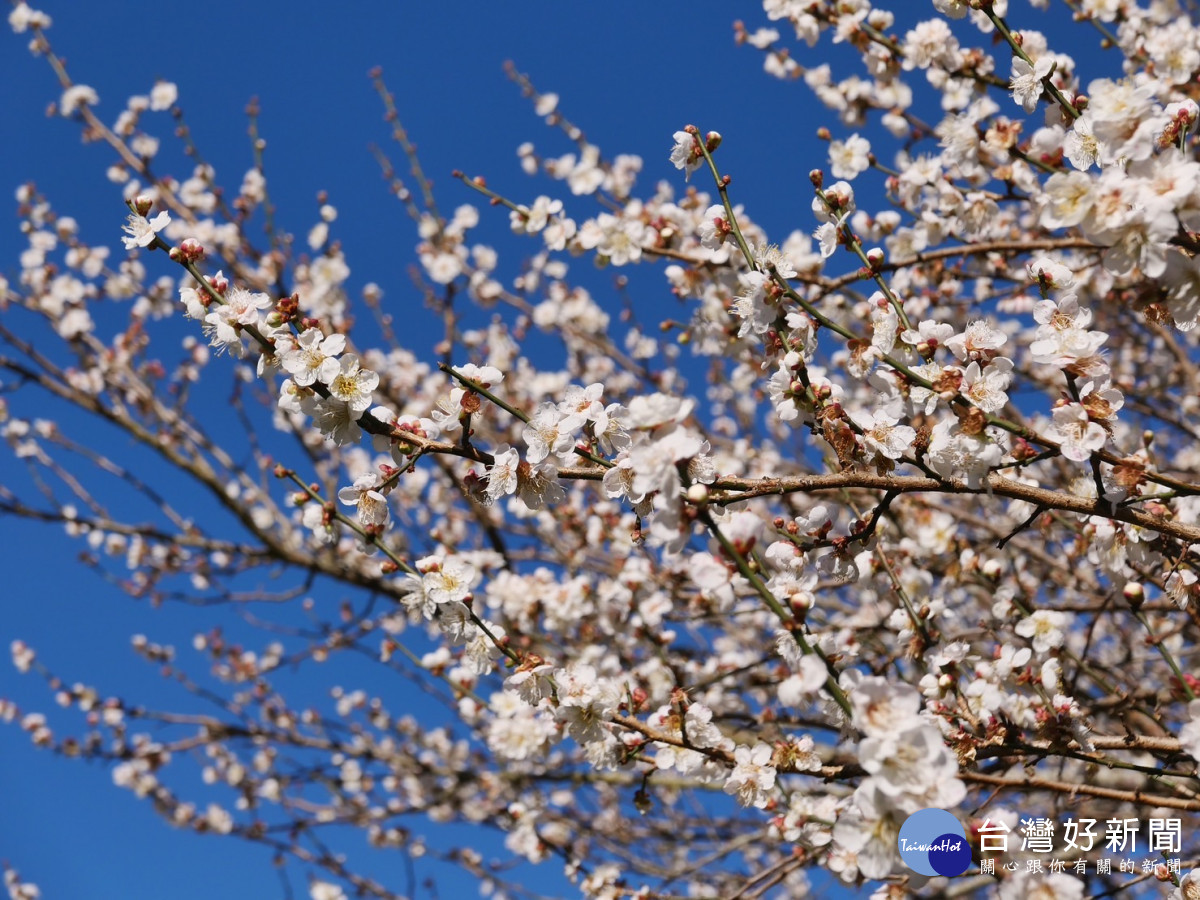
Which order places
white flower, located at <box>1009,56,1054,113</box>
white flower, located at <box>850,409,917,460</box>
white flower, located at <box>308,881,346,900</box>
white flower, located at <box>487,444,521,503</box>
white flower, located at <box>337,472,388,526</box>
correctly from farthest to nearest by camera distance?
1. white flower, located at <box>308,881,346,900</box>
2. white flower, located at <box>1009,56,1054,113</box>
3. white flower, located at <box>337,472,388,526</box>
4. white flower, located at <box>487,444,521,503</box>
5. white flower, located at <box>850,409,917,460</box>

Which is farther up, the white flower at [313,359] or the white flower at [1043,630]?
the white flower at [313,359]

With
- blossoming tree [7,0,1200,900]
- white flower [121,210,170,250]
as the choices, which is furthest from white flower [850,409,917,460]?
white flower [121,210,170,250]

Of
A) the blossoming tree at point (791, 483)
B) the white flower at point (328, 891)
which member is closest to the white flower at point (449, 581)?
the blossoming tree at point (791, 483)

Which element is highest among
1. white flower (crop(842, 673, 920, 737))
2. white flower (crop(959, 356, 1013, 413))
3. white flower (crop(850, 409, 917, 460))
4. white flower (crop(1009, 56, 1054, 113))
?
white flower (crop(1009, 56, 1054, 113))

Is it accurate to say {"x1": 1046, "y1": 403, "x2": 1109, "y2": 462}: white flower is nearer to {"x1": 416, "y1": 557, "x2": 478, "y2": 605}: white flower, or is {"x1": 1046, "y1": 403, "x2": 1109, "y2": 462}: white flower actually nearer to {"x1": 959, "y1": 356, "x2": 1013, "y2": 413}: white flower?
{"x1": 959, "y1": 356, "x2": 1013, "y2": 413}: white flower

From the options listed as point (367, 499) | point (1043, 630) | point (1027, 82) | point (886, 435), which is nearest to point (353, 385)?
point (367, 499)

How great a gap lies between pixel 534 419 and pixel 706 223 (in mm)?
938

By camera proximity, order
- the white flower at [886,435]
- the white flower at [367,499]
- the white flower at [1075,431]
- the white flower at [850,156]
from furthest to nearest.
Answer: the white flower at [850,156] < the white flower at [367,499] < the white flower at [886,435] < the white flower at [1075,431]

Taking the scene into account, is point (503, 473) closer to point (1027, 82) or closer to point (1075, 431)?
point (1075, 431)

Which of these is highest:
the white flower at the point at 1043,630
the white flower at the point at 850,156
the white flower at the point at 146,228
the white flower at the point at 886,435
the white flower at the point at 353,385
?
Result: the white flower at the point at 850,156

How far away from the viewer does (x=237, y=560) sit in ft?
Answer: 16.9

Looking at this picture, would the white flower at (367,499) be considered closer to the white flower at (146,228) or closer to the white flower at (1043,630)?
the white flower at (146,228)

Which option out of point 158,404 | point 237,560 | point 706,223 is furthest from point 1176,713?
point 158,404

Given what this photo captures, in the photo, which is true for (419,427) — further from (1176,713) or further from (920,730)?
(1176,713)
